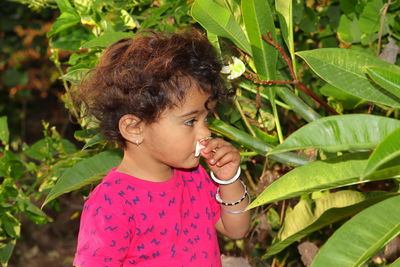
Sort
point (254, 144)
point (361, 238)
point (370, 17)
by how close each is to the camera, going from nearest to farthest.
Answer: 1. point (361, 238)
2. point (254, 144)
3. point (370, 17)

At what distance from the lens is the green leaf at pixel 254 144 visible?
6.29 feet

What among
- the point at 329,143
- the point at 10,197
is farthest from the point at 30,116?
the point at 329,143

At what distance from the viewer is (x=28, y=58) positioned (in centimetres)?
469

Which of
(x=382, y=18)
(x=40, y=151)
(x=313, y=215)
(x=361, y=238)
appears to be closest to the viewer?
(x=361, y=238)

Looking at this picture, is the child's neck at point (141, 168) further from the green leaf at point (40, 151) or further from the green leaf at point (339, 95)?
the green leaf at point (40, 151)

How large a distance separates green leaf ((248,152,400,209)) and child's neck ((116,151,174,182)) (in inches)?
15.2

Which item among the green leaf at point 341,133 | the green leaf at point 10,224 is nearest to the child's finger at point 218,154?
the green leaf at point 341,133

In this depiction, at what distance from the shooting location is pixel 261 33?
183 centimetres

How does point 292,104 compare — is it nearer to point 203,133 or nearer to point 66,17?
point 203,133

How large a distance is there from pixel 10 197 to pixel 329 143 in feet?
4.36

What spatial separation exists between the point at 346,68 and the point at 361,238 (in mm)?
410

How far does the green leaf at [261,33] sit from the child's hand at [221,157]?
223 millimetres

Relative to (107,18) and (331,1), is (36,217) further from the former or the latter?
(331,1)

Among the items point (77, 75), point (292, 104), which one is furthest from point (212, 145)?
point (77, 75)
